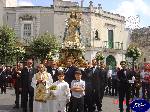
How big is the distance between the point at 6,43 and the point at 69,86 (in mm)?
29538

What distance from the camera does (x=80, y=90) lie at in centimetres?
1373

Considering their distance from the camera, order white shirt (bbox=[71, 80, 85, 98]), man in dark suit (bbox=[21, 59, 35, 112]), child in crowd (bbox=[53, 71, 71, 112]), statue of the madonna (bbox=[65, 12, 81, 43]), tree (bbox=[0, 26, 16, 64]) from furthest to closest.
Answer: tree (bbox=[0, 26, 16, 64]) < statue of the madonna (bbox=[65, 12, 81, 43]) < man in dark suit (bbox=[21, 59, 35, 112]) < white shirt (bbox=[71, 80, 85, 98]) < child in crowd (bbox=[53, 71, 71, 112])

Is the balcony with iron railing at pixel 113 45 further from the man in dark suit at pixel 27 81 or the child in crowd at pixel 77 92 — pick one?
the child in crowd at pixel 77 92

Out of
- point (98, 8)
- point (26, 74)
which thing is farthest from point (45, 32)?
point (26, 74)

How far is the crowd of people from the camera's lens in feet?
44.1

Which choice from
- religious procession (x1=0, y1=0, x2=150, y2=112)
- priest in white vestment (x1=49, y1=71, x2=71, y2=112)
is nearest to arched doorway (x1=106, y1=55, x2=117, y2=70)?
religious procession (x1=0, y1=0, x2=150, y2=112)

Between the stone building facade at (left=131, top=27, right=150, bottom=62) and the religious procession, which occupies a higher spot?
the stone building facade at (left=131, top=27, right=150, bottom=62)

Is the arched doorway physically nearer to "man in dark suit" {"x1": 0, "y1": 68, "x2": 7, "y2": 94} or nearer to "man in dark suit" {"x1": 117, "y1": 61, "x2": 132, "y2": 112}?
"man in dark suit" {"x1": 0, "y1": 68, "x2": 7, "y2": 94}

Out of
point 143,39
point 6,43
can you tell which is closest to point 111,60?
point 6,43

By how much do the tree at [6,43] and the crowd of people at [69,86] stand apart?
73.1 ft

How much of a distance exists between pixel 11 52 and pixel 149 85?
22.9 metres

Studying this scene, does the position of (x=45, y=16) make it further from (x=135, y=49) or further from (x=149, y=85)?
(x=149, y=85)

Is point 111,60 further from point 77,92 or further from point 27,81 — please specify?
point 77,92

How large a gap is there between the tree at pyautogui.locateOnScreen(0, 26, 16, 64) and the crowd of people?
22266 millimetres
